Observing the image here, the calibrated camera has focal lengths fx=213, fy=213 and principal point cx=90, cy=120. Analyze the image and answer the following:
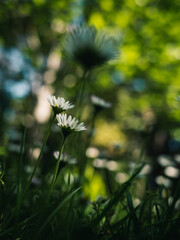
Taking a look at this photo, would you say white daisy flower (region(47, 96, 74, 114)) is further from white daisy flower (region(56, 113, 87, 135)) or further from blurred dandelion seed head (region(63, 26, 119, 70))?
blurred dandelion seed head (region(63, 26, 119, 70))

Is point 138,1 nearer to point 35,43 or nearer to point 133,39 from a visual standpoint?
point 133,39

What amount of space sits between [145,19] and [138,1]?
0.33 m

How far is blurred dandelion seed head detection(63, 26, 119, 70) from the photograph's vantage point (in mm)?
767

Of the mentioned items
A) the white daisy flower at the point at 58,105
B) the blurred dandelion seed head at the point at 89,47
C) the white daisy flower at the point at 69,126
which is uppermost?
the blurred dandelion seed head at the point at 89,47

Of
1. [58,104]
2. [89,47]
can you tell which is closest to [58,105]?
[58,104]

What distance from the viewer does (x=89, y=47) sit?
30.3 inches

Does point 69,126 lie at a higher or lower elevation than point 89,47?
lower

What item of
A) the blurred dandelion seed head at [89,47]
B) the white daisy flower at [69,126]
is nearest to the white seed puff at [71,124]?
the white daisy flower at [69,126]

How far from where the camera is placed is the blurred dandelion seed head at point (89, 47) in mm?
767

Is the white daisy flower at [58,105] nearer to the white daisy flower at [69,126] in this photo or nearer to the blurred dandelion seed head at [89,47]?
the white daisy flower at [69,126]

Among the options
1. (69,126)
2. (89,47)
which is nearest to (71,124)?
(69,126)

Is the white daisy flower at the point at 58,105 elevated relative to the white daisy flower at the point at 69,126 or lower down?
elevated

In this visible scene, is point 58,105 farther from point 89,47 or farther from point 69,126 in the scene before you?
point 89,47

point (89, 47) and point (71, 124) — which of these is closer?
point (71, 124)
